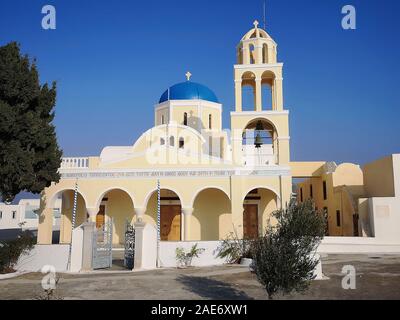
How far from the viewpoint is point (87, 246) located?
13.4 metres

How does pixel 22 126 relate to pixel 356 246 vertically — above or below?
above

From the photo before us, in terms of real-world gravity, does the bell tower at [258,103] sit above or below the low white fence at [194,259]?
above

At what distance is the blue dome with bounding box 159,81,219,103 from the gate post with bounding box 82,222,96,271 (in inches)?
541

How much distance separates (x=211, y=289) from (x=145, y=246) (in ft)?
13.6

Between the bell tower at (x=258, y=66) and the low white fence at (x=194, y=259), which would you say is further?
the bell tower at (x=258, y=66)

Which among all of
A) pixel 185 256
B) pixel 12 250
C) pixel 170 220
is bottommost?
pixel 185 256

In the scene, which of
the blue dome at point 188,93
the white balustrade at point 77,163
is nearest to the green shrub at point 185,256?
the white balustrade at point 77,163

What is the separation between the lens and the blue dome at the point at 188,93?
2550cm

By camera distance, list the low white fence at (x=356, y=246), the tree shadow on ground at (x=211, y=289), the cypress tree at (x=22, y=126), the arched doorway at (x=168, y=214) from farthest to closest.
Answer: the arched doorway at (x=168, y=214)
the low white fence at (x=356, y=246)
the cypress tree at (x=22, y=126)
the tree shadow on ground at (x=211, y=289)

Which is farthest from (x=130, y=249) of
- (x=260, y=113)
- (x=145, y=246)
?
(x=260, y=113)

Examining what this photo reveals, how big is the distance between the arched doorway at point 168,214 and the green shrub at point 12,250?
23.7 feet

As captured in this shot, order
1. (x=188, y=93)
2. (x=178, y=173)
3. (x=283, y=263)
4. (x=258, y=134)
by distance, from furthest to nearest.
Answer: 1. (x=188, y=93)
2. (x=258, y=134)
3. (x=178, y=173)
4. (x=283, y=263)

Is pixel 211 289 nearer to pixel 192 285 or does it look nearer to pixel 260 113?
pixel 192 285

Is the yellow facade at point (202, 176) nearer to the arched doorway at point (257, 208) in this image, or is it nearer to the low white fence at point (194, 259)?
the arched doorway at point (257, 208)
